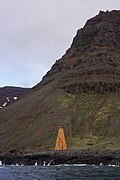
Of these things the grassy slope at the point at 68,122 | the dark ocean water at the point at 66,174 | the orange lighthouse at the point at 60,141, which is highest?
the grassy slope at the point at 68,122

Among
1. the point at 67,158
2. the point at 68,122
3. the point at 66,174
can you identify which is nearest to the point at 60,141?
the point at 68,122

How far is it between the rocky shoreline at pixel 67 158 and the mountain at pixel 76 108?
472 inches

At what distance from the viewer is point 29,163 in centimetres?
11069

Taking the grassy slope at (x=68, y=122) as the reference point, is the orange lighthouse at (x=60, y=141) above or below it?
below

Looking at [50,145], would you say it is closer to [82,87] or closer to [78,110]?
[78,110]

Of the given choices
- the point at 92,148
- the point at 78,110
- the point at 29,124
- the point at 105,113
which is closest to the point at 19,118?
the point at 29,124

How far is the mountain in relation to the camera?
13425cm

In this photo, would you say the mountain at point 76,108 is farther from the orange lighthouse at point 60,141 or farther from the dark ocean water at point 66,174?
the dark ocean water at point 66,174

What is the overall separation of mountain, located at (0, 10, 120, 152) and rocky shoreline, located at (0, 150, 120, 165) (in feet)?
39.3

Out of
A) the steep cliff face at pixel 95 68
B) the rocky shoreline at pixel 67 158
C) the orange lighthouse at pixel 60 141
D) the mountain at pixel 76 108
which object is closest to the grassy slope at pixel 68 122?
the mountain at pixel 76 108

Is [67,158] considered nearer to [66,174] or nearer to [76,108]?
[66,174]

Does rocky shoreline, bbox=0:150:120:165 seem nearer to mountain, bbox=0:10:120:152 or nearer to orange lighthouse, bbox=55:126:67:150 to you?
orange lighthouse, bbox=55:126:67:150

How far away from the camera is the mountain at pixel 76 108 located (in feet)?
440

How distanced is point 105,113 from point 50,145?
73.3 ft
